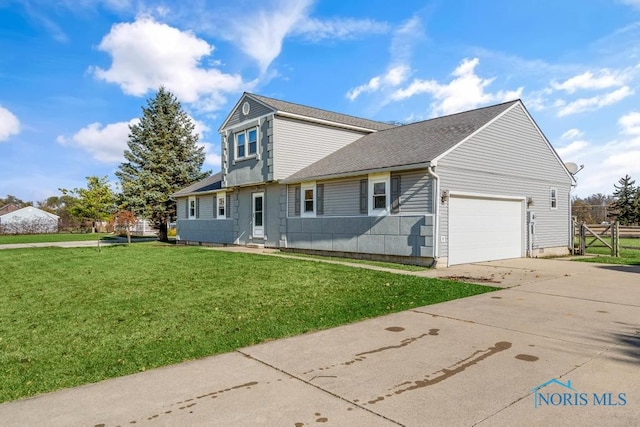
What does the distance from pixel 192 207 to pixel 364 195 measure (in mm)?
14848

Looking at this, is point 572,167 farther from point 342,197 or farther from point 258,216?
point 258,216

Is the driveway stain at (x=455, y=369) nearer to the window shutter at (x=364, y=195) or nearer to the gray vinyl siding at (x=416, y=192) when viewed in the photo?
the gray vinyl siding at (x=416, y=192)

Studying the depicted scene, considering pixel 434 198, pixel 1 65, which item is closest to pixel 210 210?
pixel 1 65

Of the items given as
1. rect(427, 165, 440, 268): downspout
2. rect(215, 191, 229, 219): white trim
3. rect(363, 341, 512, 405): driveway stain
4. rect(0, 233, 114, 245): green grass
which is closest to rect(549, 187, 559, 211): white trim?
rect(427, 165, 440, 268): downspout

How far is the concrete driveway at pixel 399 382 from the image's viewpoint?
2.94 meters

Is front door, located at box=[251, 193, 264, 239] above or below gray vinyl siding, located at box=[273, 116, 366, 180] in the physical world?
below

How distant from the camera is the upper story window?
18281mm

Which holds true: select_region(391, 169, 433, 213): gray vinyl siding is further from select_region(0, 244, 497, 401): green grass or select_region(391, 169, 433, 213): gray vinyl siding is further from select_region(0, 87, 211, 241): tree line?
select_region(0, 87, 211, 241): tree line

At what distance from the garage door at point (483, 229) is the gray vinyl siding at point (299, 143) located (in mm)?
7636

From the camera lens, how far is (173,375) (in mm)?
3826

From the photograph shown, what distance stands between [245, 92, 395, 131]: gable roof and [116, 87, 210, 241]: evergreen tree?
1366 cm

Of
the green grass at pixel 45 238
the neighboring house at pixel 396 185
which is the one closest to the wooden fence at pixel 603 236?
the neighboring house at pixel 396 185

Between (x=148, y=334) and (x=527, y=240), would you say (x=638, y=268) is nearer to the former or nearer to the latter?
(x=527, y=240)

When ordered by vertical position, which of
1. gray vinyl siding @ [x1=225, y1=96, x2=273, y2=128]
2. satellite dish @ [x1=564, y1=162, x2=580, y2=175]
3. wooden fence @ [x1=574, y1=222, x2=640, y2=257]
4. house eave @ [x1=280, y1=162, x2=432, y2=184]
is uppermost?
gray vinyl siding @ [x1=225, y1=96, x2=273, y2=128]
